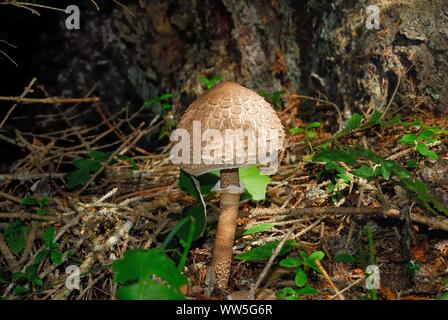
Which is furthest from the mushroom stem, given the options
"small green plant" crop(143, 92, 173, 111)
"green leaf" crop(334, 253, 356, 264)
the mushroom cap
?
"small green plant" crop(143, 92, 173, 111)

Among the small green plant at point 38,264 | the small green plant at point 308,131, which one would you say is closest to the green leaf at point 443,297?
the small green plant at point 308,131

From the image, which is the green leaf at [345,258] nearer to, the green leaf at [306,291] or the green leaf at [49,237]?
the green leaf at [306,291]

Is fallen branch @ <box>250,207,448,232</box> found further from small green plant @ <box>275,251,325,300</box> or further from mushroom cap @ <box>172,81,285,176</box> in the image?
mushroom cap @ <box>172,81,285,176</box>

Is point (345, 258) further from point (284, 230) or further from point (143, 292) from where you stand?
point (143, 292)

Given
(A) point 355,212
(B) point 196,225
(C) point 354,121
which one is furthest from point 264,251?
(C) point 354,121
